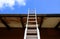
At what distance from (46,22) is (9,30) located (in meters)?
1.80

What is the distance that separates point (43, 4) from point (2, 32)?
2.71 metres

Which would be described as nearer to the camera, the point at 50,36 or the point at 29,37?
the point at 29,37

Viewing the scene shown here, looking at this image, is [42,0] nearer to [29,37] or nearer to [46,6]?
[46,6]

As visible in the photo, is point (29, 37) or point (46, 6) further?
point (46, 6)

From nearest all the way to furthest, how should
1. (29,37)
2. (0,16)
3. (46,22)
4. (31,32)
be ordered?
(29,37) < (31,32) < (0,16) < (46,22)

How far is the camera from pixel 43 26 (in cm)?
612

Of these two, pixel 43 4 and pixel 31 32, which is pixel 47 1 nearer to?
pixel 43 4

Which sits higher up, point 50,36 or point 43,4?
point 43,4

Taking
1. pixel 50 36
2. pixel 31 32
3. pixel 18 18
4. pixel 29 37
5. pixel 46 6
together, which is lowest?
pixel 29 37

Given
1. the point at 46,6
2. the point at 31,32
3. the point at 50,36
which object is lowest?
the point at 31,32

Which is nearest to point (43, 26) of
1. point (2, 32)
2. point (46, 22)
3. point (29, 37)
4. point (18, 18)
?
point (46, 22)

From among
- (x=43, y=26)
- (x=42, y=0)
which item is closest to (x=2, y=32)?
(x=43, y=26)

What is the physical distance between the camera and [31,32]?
169 inches

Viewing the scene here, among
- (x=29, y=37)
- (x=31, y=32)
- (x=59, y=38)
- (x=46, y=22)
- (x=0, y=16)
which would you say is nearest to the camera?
(x=29, y=37)
